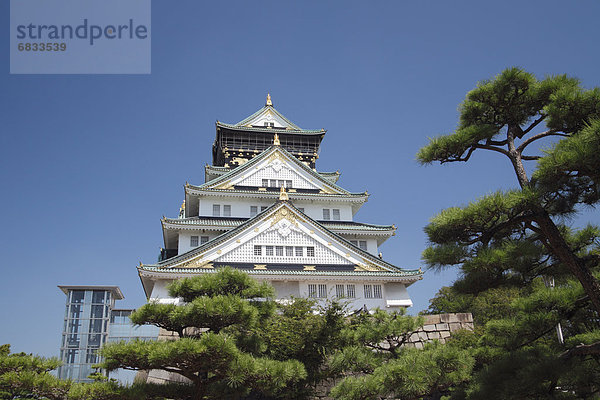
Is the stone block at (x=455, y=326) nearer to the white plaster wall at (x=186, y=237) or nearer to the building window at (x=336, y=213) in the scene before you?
the building window at (x=336, y=213)

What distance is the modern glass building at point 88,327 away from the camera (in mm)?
35062

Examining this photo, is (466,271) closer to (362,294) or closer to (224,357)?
(224,357)

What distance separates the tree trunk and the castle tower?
12.5 meters

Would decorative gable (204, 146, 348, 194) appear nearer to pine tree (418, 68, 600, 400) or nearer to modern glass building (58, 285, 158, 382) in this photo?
modern glass building (58, 285, 158, 382)

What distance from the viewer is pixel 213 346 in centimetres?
1017

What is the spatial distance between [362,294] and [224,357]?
1494 centimetres

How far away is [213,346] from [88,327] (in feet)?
101

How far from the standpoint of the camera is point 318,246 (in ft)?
83.1

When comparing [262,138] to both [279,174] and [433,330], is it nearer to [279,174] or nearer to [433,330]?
[279,174]

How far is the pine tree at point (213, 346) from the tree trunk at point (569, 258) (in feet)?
21.5

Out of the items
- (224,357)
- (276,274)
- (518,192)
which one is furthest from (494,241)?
(276,274)

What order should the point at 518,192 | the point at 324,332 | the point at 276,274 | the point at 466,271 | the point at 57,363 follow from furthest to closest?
the point at 276,274
the point at 324,332
the point at 57,363
the point at 466,271
the point at 518,192

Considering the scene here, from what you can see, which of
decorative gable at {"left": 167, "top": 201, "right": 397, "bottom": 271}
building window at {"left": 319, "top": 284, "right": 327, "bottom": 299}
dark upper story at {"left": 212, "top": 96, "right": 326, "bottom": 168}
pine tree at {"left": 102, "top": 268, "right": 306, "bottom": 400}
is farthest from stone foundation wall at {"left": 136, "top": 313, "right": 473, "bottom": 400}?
dark upper story at {"left": 212, "top": 96, "right": 326, "bottom": 168}

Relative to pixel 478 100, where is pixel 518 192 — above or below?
below
